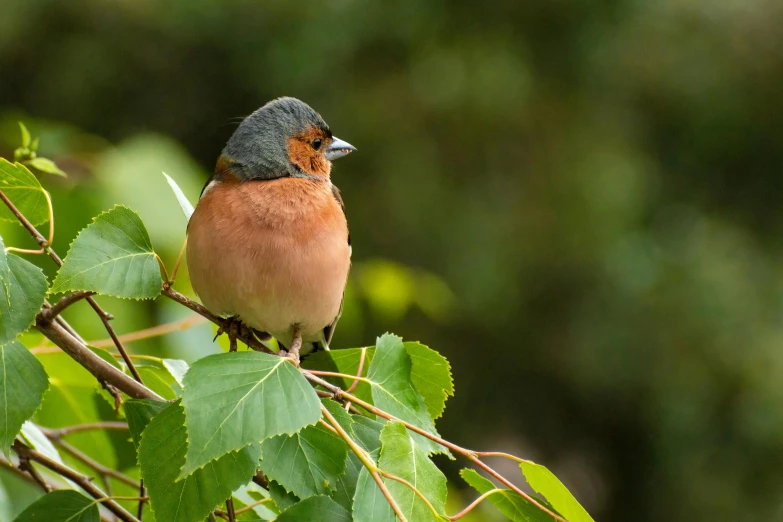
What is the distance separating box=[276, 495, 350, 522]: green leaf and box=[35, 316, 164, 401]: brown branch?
0.34m

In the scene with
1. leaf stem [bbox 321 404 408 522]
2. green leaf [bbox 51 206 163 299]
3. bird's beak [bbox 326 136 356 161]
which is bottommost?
leaf stem [bbox 321 404 408 522]

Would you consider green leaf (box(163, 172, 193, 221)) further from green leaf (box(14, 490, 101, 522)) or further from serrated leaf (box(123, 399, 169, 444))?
green leaf (box(14, 490, 101, 522))

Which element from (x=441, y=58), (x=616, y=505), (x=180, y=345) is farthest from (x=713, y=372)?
(x=180, y=345)

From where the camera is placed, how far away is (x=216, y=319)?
1.75 metres

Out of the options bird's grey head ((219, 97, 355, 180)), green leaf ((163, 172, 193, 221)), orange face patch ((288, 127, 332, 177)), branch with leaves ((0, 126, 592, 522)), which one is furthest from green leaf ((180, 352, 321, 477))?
orange face patch ((288, 127, 332, 177))

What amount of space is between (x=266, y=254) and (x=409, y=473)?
2.58 ft

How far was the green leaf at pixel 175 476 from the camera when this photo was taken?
4.33ft

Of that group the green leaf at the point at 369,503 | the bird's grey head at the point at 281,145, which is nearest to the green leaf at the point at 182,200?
the bird's grey head at the point at 281,145

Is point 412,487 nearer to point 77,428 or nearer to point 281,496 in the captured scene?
point 281,496

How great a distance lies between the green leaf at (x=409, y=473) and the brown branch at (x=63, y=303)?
0.54 metres

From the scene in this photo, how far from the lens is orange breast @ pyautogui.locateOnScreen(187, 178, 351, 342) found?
1.95 m

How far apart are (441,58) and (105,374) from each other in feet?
18.9

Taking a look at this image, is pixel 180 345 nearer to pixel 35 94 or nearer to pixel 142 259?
pixel 142 259

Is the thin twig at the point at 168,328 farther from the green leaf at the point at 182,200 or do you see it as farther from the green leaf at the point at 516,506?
the green leaf at the point at 516,506
